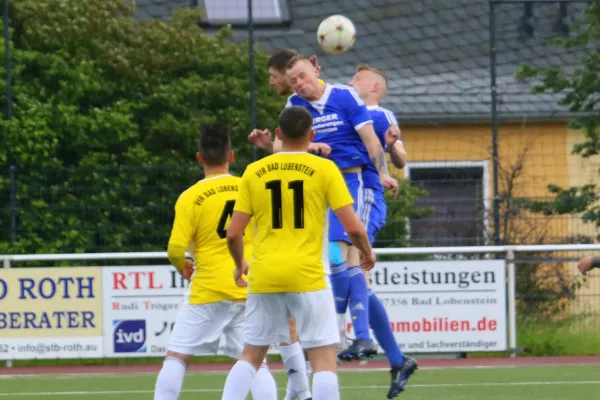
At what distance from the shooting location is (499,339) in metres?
13.9

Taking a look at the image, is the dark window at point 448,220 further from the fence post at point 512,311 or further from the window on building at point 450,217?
the fence post at point 512,311

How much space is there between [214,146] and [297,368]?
1.44m

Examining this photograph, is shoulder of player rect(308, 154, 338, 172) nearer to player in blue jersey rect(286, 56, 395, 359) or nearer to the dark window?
player in blue jersey rect(286, 56, 395, 359)

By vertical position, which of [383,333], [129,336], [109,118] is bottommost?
[129,336]

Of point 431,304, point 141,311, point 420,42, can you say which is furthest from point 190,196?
point 420,42

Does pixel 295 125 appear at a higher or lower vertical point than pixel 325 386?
higher

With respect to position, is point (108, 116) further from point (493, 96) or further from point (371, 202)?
point (371, 202)

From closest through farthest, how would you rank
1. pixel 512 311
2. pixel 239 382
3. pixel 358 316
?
pixel 239 382, pixel 358 316, pixel 512 311

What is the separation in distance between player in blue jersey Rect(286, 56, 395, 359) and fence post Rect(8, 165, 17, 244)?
6.92 meters

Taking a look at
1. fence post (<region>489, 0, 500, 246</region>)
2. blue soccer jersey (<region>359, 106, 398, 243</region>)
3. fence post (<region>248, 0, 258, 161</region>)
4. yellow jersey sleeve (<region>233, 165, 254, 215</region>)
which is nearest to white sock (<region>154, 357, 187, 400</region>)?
yellow jersey sleeve (<region>233, 165, 254, 215</region>)

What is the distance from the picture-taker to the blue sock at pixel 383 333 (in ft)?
27.6

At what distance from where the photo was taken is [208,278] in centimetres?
754

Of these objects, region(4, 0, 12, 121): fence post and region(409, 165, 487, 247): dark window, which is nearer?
region(409, 165, 487, 247): dark window

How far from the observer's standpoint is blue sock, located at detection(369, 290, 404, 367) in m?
8.41
